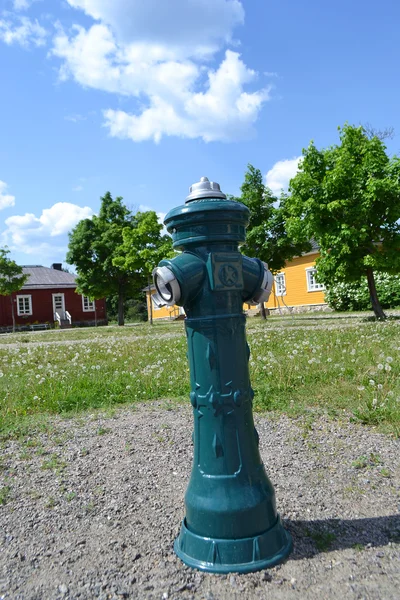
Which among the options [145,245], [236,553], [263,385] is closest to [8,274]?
[145,245]

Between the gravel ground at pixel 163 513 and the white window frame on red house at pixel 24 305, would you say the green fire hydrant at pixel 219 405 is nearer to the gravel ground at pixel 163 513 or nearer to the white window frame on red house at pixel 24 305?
the gravel ground at pixel 163 513

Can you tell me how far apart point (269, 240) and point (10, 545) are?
22.7m

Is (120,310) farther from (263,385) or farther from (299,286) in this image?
(263,385)

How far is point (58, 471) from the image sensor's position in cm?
371

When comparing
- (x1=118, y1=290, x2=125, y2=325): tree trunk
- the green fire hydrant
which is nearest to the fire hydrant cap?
the green fire hydrant

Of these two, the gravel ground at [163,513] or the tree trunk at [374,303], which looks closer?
the gravel ground at [163,513]

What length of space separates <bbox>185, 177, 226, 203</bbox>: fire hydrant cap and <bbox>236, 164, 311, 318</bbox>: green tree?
70.1 feet

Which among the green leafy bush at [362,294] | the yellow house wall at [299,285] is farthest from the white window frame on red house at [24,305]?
the green leafy bush at [362,294]

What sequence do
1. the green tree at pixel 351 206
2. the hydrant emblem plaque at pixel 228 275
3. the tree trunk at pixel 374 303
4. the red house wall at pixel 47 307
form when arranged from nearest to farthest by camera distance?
the hydrant emblem plaque at pixel 228 275
the green tree at pixel 351 206
the tree trunk at pixel 374 303
the red house wall at pixel 47 307

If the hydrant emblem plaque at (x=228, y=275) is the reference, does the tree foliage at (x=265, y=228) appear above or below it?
above

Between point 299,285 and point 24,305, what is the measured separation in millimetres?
25727

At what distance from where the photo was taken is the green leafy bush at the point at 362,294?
28.0 m

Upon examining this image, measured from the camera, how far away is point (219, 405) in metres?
2.40

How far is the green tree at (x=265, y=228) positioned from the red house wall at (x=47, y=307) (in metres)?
26.4
